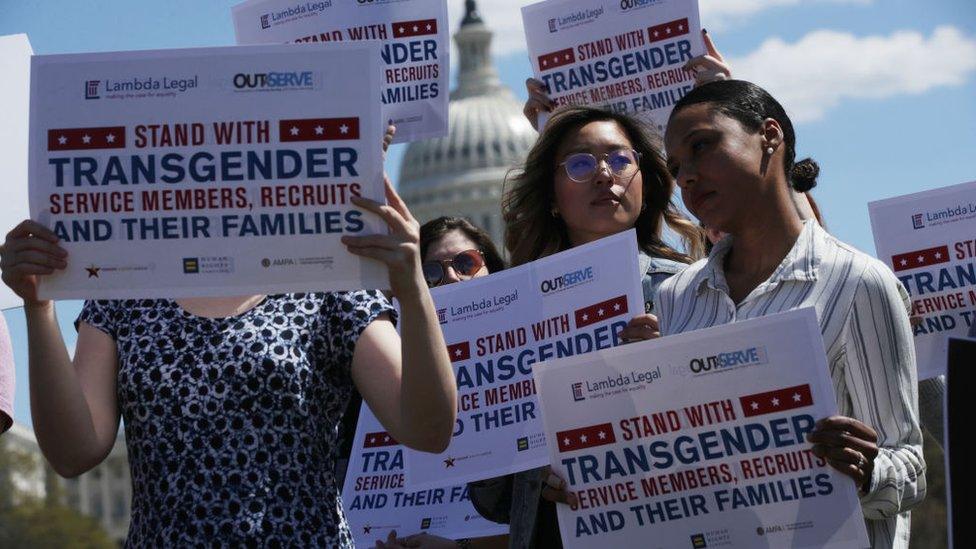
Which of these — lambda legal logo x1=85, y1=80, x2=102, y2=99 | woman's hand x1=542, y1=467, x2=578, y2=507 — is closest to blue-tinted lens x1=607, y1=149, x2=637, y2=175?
woman's hand x1=542, y1=467, x2=578, y2=507

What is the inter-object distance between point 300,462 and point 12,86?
2527mm

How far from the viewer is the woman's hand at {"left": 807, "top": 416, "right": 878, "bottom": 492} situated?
14.0 feet

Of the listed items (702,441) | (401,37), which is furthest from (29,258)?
(401,37)

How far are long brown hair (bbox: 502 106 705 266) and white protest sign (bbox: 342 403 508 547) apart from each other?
806 millimetres

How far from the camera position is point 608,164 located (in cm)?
604

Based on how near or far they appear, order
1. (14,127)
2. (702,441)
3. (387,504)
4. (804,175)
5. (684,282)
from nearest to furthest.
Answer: (702,441)
(684,282)
(804,175)
(14,127)
(387,504)

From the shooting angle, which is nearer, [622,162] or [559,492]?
[559,492]

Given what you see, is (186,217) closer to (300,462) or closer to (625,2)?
(300,462)

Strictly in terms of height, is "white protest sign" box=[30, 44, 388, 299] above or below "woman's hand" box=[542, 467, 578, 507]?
above

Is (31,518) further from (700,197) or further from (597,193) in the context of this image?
(700,197)

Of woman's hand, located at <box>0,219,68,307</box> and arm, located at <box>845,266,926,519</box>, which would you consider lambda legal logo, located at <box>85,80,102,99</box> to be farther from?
arm, located at <box>845,266,926,519</box>

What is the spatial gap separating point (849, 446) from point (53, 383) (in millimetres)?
1888

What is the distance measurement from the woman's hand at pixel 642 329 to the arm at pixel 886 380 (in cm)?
80

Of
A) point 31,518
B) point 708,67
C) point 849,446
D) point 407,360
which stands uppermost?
point 708,67
